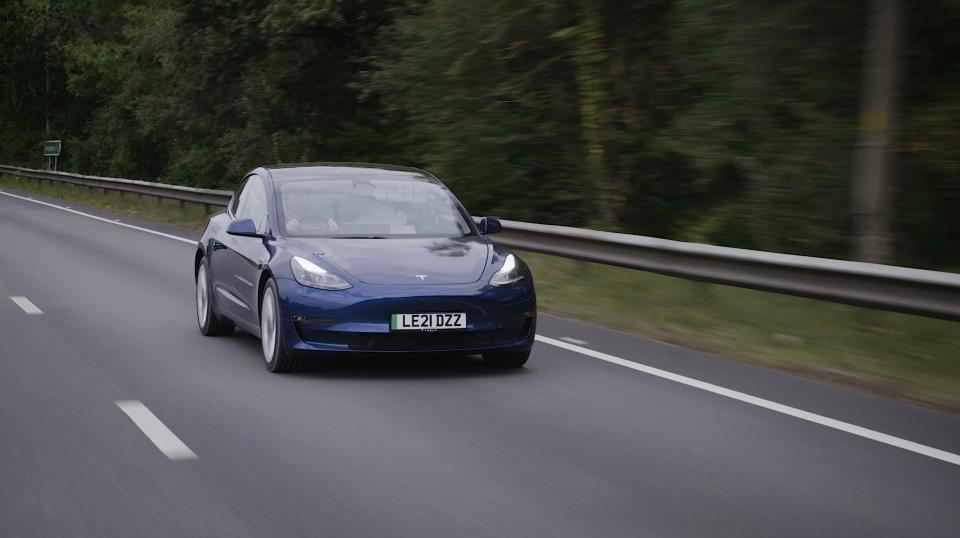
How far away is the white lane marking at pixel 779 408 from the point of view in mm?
6738

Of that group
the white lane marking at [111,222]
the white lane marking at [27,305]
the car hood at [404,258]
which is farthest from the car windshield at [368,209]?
the white lane marking at [111,222]

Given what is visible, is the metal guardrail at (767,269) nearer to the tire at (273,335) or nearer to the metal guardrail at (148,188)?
the tire at (273,335)

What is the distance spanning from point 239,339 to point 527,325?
287 centimetres

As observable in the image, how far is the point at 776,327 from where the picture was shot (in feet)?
38.8

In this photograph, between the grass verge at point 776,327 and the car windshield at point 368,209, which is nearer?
the grass verge at point 776,327

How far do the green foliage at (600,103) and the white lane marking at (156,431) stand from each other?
1019 cm

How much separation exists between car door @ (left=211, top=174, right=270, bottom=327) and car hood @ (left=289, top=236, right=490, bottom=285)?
458 millimetres

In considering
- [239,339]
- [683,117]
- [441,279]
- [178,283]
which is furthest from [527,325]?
[683,117]

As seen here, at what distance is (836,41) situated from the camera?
15820 mm

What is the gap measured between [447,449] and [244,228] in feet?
11.7

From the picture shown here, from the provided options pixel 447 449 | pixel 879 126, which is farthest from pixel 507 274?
pixel 879 126

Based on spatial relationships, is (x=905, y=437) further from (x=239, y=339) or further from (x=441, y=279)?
(x=239, y=339)

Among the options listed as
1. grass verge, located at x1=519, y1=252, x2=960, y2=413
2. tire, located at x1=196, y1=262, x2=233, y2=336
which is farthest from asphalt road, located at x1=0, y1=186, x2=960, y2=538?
grass verge, located at x1=519, y1=252, x2=960, y2=413

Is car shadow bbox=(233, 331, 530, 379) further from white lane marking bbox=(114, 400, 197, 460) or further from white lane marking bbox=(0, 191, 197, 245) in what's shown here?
white lane marking bbox=(0, 191, 197, 245)
